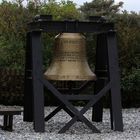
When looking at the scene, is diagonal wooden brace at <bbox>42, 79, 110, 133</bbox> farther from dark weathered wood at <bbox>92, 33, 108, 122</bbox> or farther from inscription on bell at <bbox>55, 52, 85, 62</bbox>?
dark weathered wood at <bbox>92, 33, 108, 122</bbox>

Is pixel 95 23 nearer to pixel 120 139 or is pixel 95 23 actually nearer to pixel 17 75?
pixel 120 139

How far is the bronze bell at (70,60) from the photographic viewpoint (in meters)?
11.1

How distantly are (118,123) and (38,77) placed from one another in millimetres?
1756

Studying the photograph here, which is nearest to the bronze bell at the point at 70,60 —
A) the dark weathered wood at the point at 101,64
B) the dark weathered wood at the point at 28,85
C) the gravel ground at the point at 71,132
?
the dark weathered wood at the point at 101,64

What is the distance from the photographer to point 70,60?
11.2 m

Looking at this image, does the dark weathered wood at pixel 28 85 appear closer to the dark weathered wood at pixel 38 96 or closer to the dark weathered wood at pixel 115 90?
the dark weathered wood at pixel 38 96

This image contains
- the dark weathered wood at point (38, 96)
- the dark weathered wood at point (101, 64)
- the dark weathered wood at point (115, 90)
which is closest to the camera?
the dark weathered wood at point (38, 96)

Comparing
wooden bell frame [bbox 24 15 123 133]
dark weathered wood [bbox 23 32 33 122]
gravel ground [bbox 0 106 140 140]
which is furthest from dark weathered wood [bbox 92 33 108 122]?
dark weathered wood [bbox 23 32 33 122]

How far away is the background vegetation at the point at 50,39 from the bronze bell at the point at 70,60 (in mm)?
5473

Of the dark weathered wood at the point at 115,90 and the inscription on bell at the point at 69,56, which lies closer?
the dark weathered wood at the point at 115,90

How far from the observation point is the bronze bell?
11148 mm

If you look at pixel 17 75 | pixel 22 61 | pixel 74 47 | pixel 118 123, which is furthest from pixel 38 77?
pixel 22 61

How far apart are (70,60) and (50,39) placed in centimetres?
719

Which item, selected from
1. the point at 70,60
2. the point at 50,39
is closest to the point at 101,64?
the point at 70,60
